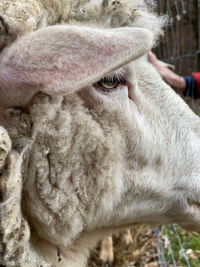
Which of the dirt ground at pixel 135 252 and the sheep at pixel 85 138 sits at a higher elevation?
the sheep at pixel 85 138

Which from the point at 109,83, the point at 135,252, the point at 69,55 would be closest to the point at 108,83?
the point at 109,83

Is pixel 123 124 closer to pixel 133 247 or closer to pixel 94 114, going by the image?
pixel 94 114

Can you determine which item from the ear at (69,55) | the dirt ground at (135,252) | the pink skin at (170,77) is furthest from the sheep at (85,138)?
the dirt ground at (135,252)

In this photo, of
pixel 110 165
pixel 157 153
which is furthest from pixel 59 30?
pixel 157 153

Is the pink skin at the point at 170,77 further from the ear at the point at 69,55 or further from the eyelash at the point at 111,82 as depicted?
the ear at the point at 69,55

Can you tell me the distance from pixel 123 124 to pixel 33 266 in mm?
578

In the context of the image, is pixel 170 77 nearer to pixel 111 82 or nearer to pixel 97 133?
pixel 111 82

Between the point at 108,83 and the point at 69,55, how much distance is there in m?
0.35

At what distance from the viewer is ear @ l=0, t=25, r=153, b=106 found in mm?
1178

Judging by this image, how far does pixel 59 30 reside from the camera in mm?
1200

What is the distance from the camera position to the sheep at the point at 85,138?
1.20 metres

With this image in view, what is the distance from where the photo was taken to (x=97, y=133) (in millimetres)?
1454

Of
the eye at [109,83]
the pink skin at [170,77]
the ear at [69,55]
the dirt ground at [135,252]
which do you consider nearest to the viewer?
the ear at [69,55]

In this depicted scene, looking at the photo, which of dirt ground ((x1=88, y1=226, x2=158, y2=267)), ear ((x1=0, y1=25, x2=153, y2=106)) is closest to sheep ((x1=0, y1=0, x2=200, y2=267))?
ear ((x1=0, y1=25, x2=153, y2=106))
